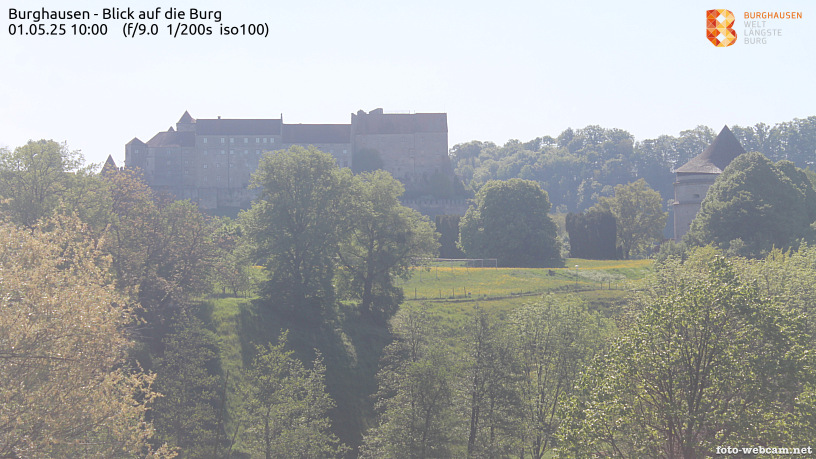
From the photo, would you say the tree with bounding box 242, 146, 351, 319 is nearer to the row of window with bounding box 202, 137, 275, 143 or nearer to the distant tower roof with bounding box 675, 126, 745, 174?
the distant tower roof with bounding box 675, 126, 745, 174

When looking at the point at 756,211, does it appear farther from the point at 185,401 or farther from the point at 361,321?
the point at 185,401

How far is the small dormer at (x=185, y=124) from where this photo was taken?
127650 mm

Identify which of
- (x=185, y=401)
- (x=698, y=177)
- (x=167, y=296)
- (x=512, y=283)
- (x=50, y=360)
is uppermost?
(x=698, y=177)

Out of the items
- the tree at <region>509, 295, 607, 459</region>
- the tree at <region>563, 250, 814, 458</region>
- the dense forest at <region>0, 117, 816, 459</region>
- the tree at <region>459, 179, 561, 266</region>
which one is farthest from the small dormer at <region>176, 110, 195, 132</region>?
the tree at <region>563, 250, 814, 458</region>

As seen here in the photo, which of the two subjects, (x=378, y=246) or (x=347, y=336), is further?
(x=378, y=246)

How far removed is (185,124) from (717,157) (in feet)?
277

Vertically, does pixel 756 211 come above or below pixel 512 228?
above

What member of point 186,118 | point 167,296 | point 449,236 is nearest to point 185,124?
point 186,118

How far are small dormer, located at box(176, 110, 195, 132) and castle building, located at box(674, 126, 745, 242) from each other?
80034 mm

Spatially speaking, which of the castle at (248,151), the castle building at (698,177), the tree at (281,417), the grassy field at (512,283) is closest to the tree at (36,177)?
the tree at (281,417)

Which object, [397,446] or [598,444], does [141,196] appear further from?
[598,444]

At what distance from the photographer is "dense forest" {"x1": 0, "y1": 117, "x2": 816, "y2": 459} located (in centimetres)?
1925

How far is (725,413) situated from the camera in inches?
758

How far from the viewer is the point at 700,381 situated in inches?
822
